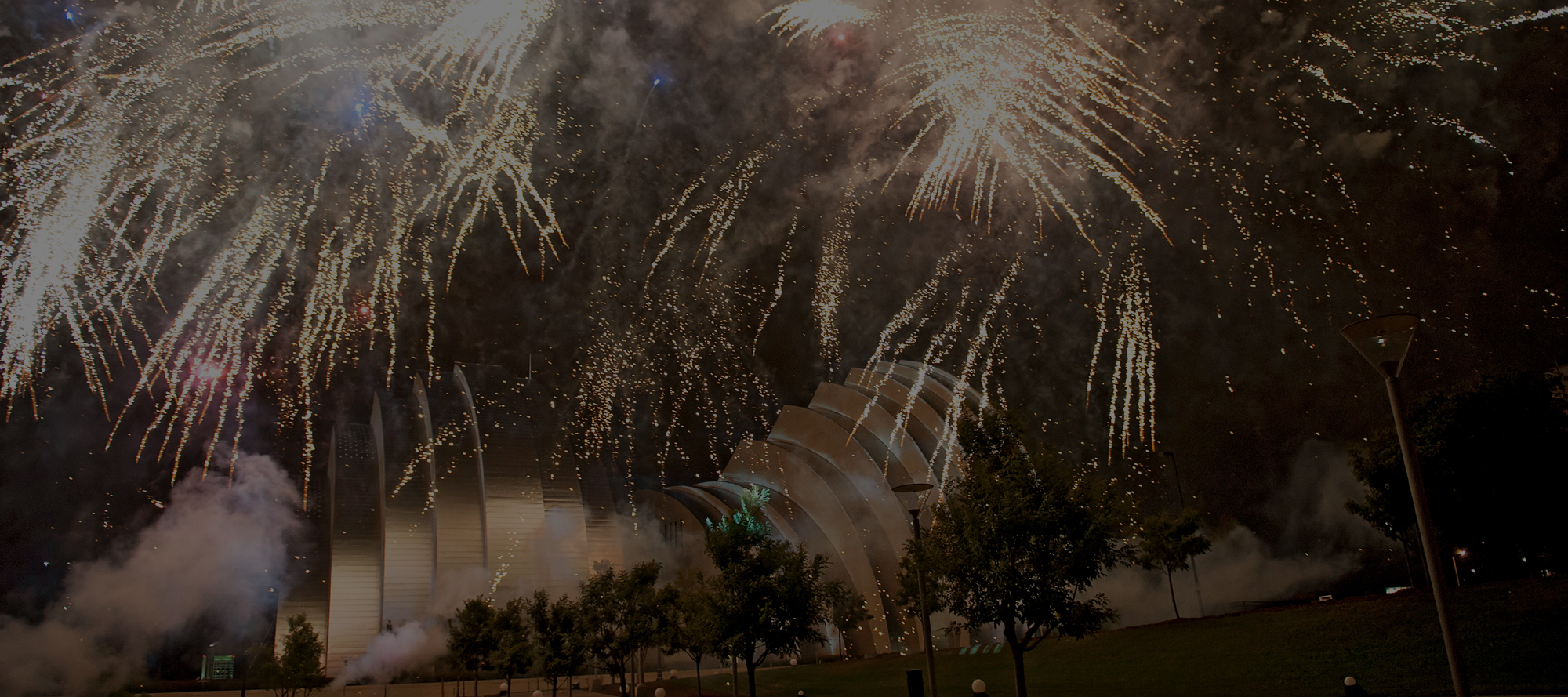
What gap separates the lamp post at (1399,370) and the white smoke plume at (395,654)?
162 ft

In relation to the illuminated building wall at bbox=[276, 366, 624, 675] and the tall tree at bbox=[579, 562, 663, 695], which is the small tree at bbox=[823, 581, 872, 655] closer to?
the tall tree at bbox=[579, 562, 663, 695]

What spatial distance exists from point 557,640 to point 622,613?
4750 mm

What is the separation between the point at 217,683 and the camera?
46.1 metres

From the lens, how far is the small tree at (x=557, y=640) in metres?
33.0

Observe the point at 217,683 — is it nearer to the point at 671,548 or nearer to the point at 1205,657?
the point at 671,548

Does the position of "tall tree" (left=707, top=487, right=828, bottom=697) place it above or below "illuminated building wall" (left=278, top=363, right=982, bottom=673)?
below

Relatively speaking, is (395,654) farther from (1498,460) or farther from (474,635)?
(1498,460)

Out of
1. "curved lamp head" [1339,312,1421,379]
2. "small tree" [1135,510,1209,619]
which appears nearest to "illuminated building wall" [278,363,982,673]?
"small tree" [1135,510,1209,619]

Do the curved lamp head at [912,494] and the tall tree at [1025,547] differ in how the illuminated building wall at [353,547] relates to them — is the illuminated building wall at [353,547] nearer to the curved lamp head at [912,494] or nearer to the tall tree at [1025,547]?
the curved lamp head at [912,494]

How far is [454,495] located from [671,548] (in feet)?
49.3

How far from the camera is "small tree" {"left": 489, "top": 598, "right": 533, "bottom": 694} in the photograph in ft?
121

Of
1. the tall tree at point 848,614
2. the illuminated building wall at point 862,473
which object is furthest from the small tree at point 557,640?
the illuminated building wall at point 862,473

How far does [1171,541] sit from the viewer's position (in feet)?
122

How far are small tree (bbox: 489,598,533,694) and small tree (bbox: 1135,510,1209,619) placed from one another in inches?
1025
